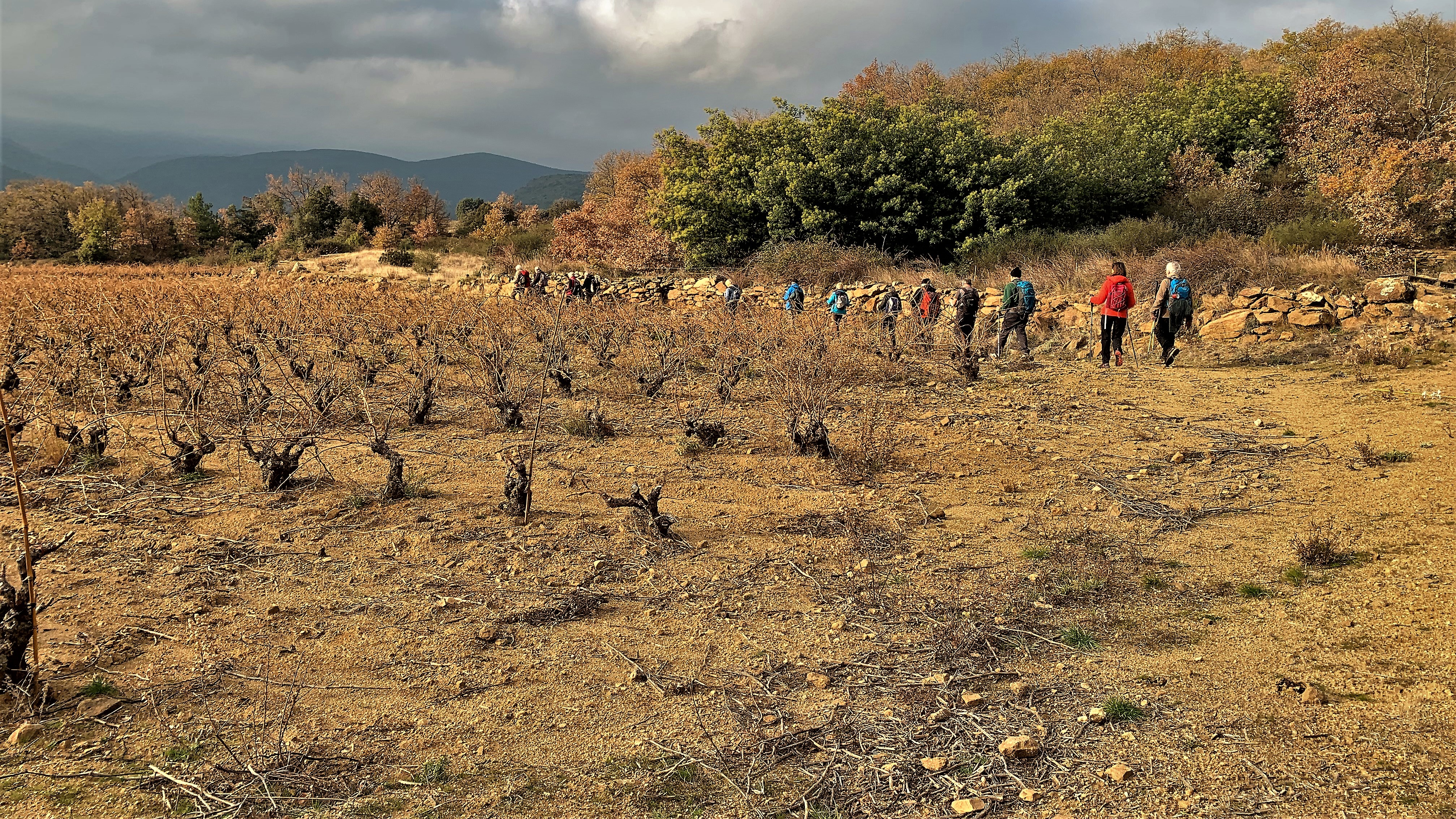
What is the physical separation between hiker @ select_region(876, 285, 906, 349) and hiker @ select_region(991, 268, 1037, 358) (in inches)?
69.1

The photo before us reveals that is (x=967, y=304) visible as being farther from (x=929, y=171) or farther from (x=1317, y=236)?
(x=929, y=171)

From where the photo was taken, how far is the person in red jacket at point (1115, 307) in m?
11.0

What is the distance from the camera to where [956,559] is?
5.07m

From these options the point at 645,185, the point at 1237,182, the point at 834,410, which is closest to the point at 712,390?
the point at 834,410

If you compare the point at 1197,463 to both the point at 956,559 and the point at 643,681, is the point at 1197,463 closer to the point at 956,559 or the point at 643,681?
the point at 956,559

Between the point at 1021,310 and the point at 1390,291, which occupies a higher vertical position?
the point at 1390,291

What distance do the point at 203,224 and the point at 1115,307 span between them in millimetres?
48718

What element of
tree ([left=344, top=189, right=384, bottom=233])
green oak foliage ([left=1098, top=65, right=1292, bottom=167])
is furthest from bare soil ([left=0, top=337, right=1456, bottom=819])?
tree ([left=344, top=189, right=384, bottom=233])

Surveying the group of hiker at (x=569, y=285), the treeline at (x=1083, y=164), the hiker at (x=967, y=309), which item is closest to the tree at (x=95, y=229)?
the group of hiker at (x=569, y=285)

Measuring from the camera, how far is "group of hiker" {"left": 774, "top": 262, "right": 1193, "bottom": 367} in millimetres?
11203

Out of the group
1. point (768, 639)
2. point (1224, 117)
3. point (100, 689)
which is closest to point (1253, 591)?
point (768, 639)

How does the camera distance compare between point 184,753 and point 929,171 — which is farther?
point 929,171

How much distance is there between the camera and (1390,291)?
1163 cm

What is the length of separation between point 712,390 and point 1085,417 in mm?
4693
